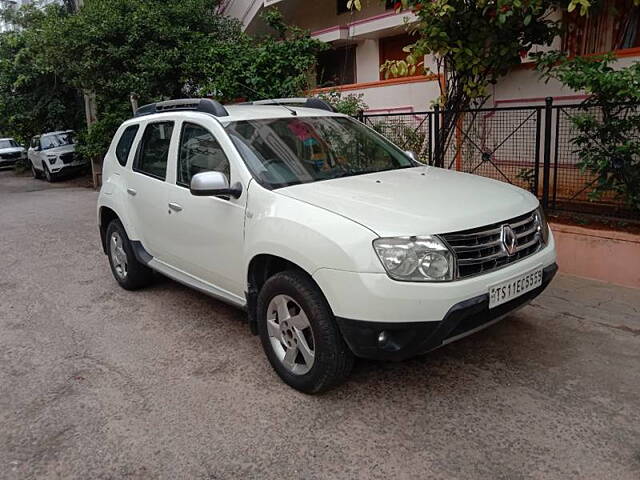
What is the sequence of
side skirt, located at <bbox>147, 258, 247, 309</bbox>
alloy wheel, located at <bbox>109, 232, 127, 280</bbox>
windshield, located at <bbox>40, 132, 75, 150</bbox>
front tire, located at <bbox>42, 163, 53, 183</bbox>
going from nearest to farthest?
side skirt, located at <bbox>147, 258, 247, 309</bbox> → alloy wheel, located at <bbox>109, 232, 127, 280</bbox> → front tire, located at <bbox>42, 163, 53, 183</bbox> → windshield, located at <bbox>40, 132, 75, 150</bbox>

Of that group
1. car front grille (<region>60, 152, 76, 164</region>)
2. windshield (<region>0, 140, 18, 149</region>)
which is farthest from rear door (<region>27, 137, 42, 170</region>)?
windshield (<region>0, 140, 18, 149</region>)

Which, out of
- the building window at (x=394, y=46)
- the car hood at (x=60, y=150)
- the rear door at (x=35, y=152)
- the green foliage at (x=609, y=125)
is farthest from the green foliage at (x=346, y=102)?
the rear door at (x=35, y=152)

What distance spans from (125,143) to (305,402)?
134 inches

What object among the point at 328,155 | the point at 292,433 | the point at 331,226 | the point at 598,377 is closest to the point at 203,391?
the point at 292,433

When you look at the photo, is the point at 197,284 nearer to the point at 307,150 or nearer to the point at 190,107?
the point at 307,150

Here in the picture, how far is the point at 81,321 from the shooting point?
199 inches

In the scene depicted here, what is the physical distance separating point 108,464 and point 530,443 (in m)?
2.18

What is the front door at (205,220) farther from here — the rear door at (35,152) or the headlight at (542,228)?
the rear door at (35,152)

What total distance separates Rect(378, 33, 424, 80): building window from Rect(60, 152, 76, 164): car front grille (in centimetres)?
1123

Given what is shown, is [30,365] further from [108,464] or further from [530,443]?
[530,443]

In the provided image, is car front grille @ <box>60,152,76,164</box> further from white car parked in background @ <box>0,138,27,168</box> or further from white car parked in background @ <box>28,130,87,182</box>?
white car parked in background @ <box>0,138,27,168</box>

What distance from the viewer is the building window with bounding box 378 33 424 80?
12070 mm

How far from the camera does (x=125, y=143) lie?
5566 millimetres

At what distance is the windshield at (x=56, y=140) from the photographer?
18734 millimetres
